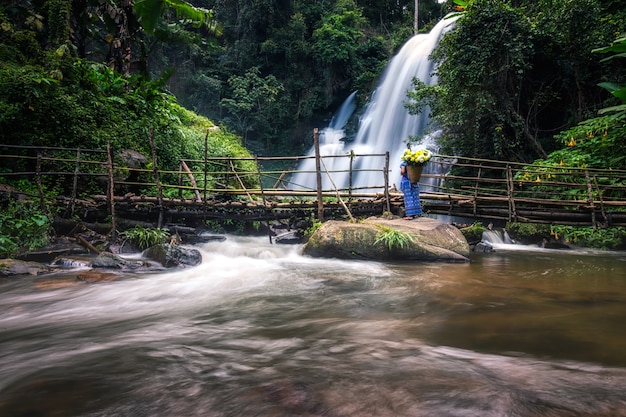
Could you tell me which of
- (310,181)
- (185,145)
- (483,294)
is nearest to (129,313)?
(483,294)

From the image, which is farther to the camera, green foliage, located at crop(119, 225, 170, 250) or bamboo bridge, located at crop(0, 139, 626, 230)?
bamboo bridge, located at crop(0, 139, 626, 230)

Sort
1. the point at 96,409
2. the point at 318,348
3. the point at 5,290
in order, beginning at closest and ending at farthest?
the point at 96,409
the point at 318,348
the point at 5,290

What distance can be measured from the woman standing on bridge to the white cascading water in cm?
858

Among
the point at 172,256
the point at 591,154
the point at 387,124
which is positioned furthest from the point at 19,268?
the point at 387,124

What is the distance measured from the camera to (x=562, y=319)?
130 inches

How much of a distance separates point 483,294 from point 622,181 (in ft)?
21.1

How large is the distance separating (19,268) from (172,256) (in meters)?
2.00

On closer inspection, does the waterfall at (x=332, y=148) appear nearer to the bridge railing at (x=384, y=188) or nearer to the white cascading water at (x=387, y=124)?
the white cascading water at (x=387, y=124)

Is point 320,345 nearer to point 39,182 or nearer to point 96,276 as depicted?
point 96,276

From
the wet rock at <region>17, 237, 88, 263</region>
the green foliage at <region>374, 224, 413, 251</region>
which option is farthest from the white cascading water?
the wet rock at <region>17, 237, 88, 263</region>

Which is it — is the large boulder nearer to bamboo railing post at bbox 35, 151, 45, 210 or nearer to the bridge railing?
the bridge railing

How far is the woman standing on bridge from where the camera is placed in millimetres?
6840

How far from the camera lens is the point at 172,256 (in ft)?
20.6

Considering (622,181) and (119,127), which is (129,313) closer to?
(119,127)
